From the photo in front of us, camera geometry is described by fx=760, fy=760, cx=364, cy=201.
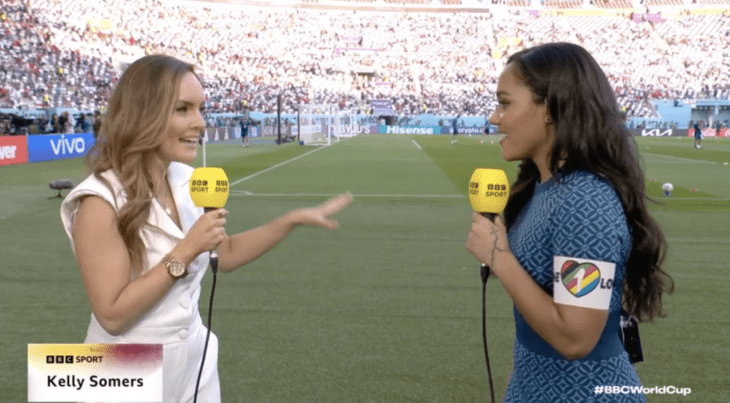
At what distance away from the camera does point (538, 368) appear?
225 cm

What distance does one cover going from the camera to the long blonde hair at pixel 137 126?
2.33m

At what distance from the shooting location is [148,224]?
236cm

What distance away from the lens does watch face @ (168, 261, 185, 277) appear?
224 cm

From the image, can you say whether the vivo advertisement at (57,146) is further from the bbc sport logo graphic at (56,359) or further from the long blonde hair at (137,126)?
the bbc sport logo graphic at (56,359)

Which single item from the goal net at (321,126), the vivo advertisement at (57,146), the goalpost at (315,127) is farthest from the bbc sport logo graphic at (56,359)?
the goalpost at (315,127)

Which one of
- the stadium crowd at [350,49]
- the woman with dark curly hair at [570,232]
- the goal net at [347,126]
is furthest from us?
Result: the goal net at [347,126]

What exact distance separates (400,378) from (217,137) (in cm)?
4492

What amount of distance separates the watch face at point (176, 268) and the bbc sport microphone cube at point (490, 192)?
886mm

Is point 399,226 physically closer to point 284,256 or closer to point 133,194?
point 284,256

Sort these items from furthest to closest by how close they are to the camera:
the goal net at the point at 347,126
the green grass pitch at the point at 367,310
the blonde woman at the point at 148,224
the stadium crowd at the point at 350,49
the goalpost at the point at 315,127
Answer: the goal net at the point at 347,126, the stadium crowd at the point at 350,49, the goalpost at the point at 315,127, the green grass pitch at the point at 367,310, the blonde woman at the point at 148,224

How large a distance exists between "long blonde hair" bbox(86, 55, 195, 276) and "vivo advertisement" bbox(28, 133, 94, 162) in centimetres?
2795

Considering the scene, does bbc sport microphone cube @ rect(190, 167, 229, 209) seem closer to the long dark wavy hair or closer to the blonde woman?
the blonde woman

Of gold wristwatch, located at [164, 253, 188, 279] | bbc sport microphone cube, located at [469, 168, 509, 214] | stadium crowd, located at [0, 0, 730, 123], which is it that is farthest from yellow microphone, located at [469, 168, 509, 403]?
stadium crowd, located at [0, 0, 730, 123]

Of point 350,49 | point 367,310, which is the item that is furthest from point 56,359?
point 350,49
